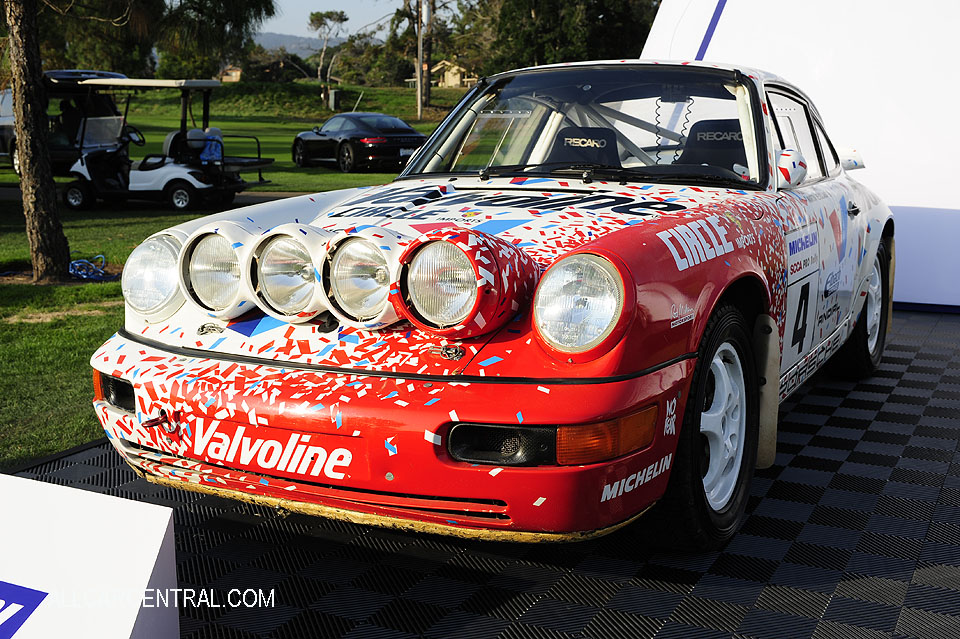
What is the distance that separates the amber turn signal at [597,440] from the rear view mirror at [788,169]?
5.00 ft

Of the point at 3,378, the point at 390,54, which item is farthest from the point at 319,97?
the point at 3,378

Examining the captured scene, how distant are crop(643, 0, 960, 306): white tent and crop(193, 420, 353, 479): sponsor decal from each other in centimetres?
603

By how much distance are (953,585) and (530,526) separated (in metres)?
1.31

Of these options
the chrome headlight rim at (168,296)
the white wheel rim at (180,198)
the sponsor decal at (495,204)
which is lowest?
the white wheel rim at (180,198)

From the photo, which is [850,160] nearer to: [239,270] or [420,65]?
[239,270]

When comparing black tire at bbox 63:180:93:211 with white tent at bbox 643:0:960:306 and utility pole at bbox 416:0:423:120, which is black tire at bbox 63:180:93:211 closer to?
white tent at bbox 643:0:960:306

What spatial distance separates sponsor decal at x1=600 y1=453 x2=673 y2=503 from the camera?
7.43ft

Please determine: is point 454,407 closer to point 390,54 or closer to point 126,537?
point 126,537

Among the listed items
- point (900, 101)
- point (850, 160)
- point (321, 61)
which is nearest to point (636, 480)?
point (850, 160)

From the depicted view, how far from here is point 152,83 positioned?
12.9 metres

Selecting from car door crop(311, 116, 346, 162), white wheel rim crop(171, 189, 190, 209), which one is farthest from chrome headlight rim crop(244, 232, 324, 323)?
car door crop(311, 116, 346, 162)

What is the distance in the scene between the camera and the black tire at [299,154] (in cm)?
2134

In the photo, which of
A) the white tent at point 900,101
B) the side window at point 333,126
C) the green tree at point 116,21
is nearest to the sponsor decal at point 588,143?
the white tent at point 900,101

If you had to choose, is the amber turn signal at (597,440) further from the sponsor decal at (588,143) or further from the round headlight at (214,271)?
the sponsor decal at (588,143)
